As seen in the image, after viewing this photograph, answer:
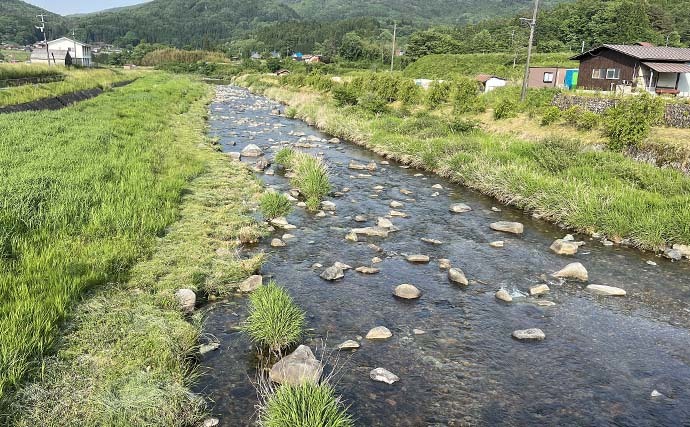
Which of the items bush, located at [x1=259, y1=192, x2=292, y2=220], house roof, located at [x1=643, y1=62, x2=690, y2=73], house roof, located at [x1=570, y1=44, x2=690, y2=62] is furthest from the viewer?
house roof, located at [x1=570, y1=44, x2=690, y2=62]

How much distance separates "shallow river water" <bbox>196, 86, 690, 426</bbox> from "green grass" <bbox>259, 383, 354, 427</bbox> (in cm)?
81

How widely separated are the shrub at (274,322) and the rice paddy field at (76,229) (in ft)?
3.15

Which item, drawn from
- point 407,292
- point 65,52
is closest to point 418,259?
point 407,292

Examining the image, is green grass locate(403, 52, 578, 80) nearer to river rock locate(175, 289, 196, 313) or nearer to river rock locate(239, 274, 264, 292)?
river rock locate(239, 274, 264, 292)

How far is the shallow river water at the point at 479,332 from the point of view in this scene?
593 cm

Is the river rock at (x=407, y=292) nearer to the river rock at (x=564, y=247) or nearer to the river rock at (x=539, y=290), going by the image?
the river rock at (x=539, y=290)

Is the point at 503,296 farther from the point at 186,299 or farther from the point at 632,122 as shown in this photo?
the point at 632,122

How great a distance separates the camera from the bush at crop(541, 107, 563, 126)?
76.2 feet

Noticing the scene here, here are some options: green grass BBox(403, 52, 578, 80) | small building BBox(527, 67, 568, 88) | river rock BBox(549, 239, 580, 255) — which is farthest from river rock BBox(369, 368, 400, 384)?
green grass BBox(403, 52, 578, 80)

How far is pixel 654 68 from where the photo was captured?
38.2 m

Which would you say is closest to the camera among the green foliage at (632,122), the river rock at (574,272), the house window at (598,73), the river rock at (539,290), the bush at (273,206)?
the river rock at (539,290)

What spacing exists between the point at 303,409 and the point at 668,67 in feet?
152

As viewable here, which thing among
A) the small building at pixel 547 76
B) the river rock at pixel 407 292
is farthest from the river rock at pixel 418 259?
the small building at pixel 547 76

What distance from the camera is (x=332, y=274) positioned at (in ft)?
30.8
